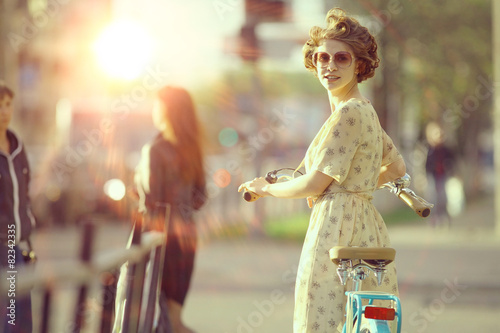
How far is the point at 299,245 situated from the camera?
14594mm

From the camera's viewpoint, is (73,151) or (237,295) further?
(73,151)

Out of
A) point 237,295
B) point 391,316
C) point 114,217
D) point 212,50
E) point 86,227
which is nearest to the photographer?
point 86,227

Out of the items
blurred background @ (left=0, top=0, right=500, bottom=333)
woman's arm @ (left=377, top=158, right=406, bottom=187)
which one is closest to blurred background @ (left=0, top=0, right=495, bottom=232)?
blurred background @ (left=0, top=0, right=500, bottom=333)

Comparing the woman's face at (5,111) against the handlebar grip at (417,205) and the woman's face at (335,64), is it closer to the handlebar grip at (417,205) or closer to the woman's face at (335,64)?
the woman's face at (335,64)

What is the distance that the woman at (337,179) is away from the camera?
3.32m

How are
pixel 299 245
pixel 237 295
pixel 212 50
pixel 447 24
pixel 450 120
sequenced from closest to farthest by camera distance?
pixel 237 295 → pixel 299 245 → pixel 212 50 → pixel 447 24 → pixel 450 120

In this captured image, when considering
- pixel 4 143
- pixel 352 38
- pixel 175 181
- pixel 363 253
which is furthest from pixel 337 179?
pixel 175 181

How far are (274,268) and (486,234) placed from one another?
667 centimetres

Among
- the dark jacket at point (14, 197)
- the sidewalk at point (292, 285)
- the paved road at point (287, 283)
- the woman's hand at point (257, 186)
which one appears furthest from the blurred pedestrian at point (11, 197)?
the sidewalk at point (292, 285)

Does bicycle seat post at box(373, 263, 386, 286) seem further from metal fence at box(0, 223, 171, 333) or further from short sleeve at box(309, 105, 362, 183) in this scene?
metal fence at box(0, 223, 171, 333)

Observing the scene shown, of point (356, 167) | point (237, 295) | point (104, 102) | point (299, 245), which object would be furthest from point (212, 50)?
point (356, 167)

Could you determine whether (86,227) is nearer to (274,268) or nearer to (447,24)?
(274,268)

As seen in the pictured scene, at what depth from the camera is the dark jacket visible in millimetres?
4570

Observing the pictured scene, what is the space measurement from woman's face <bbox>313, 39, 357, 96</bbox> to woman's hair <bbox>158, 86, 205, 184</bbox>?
104 inches
